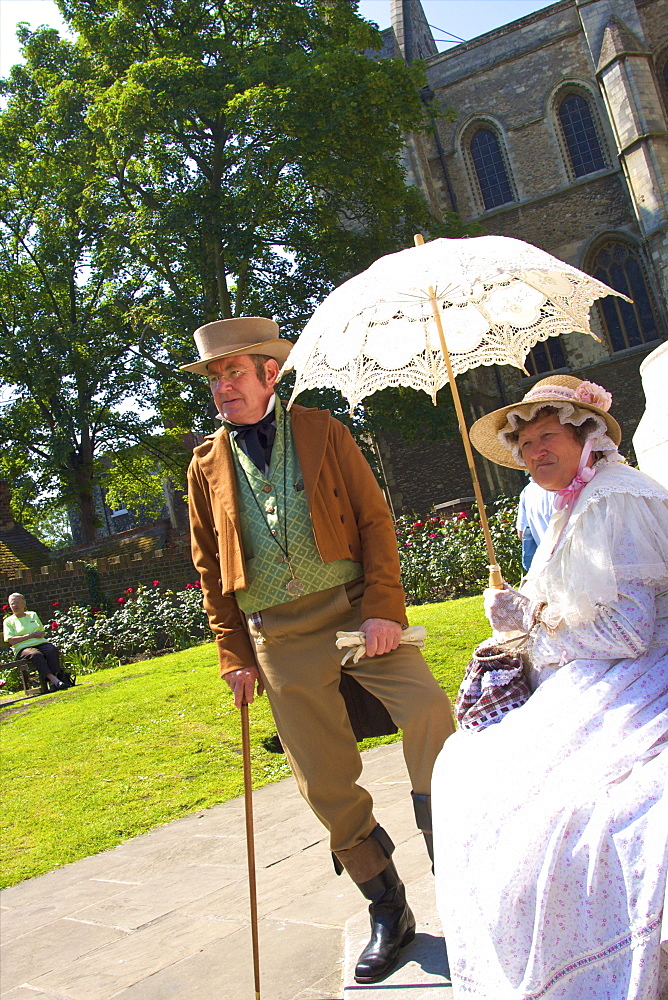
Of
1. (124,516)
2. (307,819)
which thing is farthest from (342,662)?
(124,516)

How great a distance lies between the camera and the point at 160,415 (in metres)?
26.1

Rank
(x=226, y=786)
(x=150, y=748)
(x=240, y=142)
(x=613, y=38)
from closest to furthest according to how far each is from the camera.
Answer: (x=226, y=786) < (x=150, y=748) < (x=240, y=142) < (x=613, y=38)

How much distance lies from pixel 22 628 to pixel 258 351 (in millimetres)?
11602

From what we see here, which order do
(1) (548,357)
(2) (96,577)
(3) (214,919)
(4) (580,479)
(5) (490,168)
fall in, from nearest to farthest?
(4) (580,479) < (3) (214,919) < (2) (96,577) < (1) (548,357) < (5) (490,168)

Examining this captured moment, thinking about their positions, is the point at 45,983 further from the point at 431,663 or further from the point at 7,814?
the point at 431,663

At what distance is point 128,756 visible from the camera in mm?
7594

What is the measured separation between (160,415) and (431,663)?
63.1ft

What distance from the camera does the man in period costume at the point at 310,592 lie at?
3062 mm

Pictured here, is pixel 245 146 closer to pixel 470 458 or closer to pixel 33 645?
pixel 33 645

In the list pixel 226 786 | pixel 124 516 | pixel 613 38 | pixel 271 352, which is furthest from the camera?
pixel 124 516

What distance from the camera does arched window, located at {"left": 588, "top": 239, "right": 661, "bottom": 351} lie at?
2559 centimetres

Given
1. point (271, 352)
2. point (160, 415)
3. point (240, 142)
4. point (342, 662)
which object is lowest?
point (342, 662)

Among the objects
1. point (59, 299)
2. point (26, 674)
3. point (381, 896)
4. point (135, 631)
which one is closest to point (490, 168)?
point (59, 299)

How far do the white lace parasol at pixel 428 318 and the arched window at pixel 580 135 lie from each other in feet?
84.9
